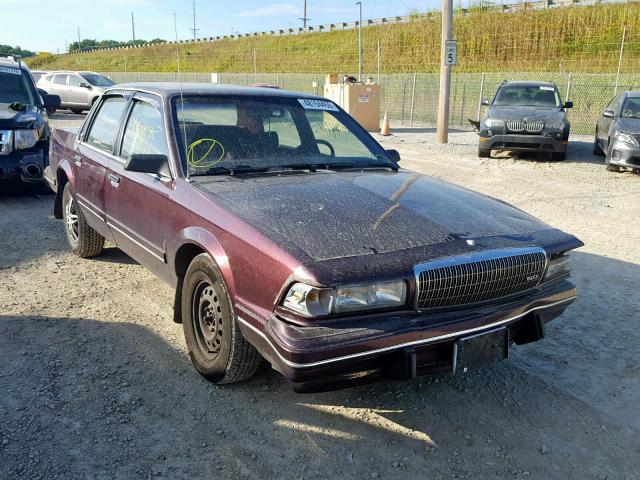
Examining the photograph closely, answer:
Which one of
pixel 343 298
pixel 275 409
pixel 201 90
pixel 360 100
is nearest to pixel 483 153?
pixel 360 100

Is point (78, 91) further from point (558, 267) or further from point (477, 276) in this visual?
point (477, 276)

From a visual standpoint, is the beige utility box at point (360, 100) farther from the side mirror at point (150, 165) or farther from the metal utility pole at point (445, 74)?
the side mirror at point (150, 165)

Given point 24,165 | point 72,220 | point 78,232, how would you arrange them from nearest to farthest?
point 78,232, point 72,220, point 24,165

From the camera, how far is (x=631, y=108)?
37.2 ft

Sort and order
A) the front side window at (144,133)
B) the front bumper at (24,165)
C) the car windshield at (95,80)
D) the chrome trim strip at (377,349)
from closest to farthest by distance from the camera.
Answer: the chrome trim strip at (377,349) → the front side window at (144,133) → the front bumper at (24,165) → the car windshield at (95,80)

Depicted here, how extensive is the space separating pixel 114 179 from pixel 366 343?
2676 mm

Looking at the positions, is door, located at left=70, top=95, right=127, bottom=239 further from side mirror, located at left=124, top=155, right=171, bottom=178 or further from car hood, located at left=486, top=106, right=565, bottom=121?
car hood, located at left=486, top=106, right=565, bottom=121

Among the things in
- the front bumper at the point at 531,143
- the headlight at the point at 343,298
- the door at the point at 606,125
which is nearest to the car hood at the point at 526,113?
the front bumper at the point at 531,143

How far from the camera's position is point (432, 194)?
12.0 feet

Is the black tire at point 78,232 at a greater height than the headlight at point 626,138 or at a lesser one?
lesser

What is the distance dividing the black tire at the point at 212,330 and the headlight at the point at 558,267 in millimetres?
1631

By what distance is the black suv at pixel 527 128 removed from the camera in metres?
12.1

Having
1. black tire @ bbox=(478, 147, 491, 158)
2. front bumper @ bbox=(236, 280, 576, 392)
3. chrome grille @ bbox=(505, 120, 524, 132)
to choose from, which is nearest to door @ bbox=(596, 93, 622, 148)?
chrome grille @ bbox=(505, 120, 524, 132)

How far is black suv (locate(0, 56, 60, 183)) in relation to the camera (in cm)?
777
